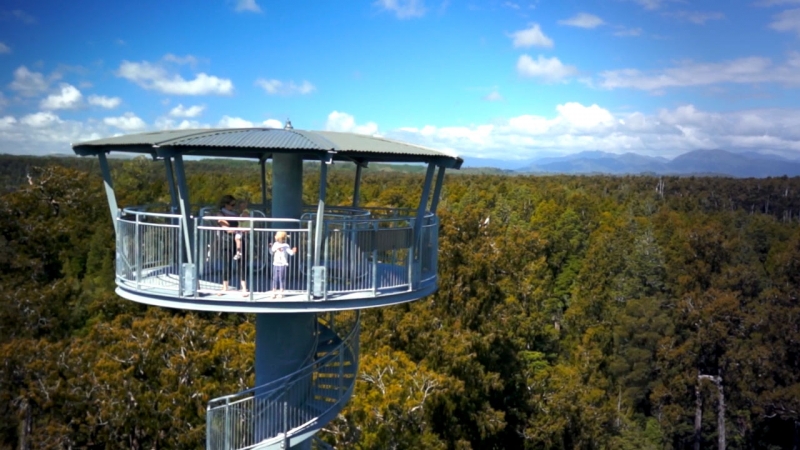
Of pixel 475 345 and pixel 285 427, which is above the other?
pixel 285 427

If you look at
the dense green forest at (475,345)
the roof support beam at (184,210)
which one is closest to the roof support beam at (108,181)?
the roof support beam at (184,210)

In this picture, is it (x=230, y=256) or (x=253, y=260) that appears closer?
(x=230, y=256)

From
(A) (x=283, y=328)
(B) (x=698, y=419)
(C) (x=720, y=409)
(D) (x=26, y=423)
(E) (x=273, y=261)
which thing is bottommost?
(B) (x=698, y=419)

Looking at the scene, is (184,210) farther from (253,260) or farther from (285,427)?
(285,427)

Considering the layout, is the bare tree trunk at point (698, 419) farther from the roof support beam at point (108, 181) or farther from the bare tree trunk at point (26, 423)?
the roof support beam at point (108, 181)

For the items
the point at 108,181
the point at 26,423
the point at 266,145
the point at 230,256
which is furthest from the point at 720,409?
the point at 108,181

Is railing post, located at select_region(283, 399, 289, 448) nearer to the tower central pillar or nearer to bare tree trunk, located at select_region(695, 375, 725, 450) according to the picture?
the tower central pillar

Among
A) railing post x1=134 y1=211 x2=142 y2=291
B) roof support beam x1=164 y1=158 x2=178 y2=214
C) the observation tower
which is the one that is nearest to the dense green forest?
the observation tower
